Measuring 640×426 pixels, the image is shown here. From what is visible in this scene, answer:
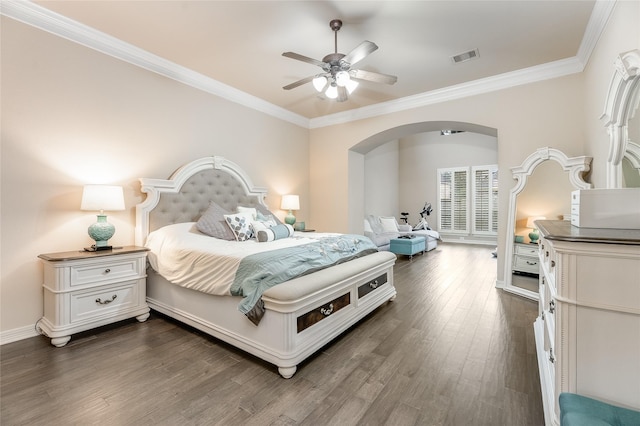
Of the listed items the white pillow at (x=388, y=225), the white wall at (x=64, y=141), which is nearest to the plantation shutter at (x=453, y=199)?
the white pillow at (x=388, y=225)

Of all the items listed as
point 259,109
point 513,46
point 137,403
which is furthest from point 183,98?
point 513,46

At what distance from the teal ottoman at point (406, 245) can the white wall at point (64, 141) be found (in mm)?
4410

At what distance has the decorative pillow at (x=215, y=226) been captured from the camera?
3162mm

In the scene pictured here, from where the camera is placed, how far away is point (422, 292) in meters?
3.72

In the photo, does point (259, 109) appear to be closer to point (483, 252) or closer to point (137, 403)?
point (137, 403)

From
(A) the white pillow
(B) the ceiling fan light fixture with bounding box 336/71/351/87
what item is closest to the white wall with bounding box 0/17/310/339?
(B) the ceiling fan light fixture with bounding box 336/71/351/87

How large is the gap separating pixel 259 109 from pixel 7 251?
3.42 meters

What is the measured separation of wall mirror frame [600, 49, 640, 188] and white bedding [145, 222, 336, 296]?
2732mm

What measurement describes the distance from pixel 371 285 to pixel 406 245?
343cm

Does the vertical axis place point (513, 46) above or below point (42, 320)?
above

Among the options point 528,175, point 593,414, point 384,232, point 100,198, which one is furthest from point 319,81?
point 384,232

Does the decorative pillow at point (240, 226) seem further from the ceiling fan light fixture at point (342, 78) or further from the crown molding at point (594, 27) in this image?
the crown molding at point (594, 27)

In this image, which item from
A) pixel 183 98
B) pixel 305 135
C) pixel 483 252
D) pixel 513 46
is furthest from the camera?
pixel 483 252

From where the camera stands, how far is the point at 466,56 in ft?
10.7
